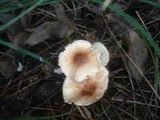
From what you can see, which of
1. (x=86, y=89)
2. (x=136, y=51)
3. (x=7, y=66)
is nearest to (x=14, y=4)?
(x=7, y=66)

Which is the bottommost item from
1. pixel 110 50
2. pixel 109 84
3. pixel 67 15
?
pixel 109 84

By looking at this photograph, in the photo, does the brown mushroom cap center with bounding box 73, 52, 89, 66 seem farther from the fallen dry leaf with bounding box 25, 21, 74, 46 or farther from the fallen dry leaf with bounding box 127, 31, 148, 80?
the fallen dry leaf with bounding box 127, 31, 148, 80

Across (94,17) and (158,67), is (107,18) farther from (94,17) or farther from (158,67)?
(158,67)

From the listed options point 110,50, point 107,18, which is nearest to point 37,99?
point 110,50

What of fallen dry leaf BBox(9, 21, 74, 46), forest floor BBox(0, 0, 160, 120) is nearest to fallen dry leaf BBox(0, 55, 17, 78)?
forest floor BBox(0, 0, 160, 120)

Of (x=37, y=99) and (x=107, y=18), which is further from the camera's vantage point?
(x=107, y=18)

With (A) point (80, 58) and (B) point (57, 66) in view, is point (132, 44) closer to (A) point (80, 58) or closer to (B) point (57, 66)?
(A) point (80, 58)
